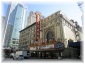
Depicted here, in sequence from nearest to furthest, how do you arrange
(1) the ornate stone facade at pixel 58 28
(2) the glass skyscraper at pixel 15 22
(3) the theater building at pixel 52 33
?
(3) the theater building at pixel 52 33 → (1) the ornate stone facade at pixel 58 28 → (2) the glass skyscraper at pixel 15 22

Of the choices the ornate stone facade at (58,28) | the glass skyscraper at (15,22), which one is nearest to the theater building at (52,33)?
the ornate stone facade at (58,28)

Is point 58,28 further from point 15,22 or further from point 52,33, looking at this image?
point 15,22

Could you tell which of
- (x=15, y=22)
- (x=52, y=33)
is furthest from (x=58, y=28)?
(x=15, y=22)

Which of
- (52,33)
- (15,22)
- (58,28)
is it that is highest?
(15,22)

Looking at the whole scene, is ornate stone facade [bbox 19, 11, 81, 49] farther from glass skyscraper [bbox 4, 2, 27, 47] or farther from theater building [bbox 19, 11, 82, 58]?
glass skyscraper [bbox 4, 2, 27, 47]

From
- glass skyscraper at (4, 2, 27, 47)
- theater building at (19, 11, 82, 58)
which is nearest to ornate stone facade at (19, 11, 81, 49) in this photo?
theater building at (19, 11, 82, 58)

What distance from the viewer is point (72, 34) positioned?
46.0m

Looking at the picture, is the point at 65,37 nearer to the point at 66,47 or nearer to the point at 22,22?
the point at 66,47

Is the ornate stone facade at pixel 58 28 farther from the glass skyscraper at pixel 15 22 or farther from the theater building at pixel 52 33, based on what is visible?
the glass skyscraper at pixel 15 22

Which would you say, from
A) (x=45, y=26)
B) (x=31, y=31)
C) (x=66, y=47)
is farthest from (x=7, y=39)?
(x=66, y=47)

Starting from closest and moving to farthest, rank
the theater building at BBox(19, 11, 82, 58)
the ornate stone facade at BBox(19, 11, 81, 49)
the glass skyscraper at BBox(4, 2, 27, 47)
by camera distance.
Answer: the theater building at BBox(19, 11, 82, 58)
the ornate stone facade at BBox(19, 11, 81, 49)
the glass skyscraper at BBox(4, 2, 27, 47)

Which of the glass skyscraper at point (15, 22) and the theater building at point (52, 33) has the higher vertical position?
the glass skyscraper at point (15, 22)

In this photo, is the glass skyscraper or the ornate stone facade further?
the glass skyscraper

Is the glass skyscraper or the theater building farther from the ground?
the glass skyscraper
